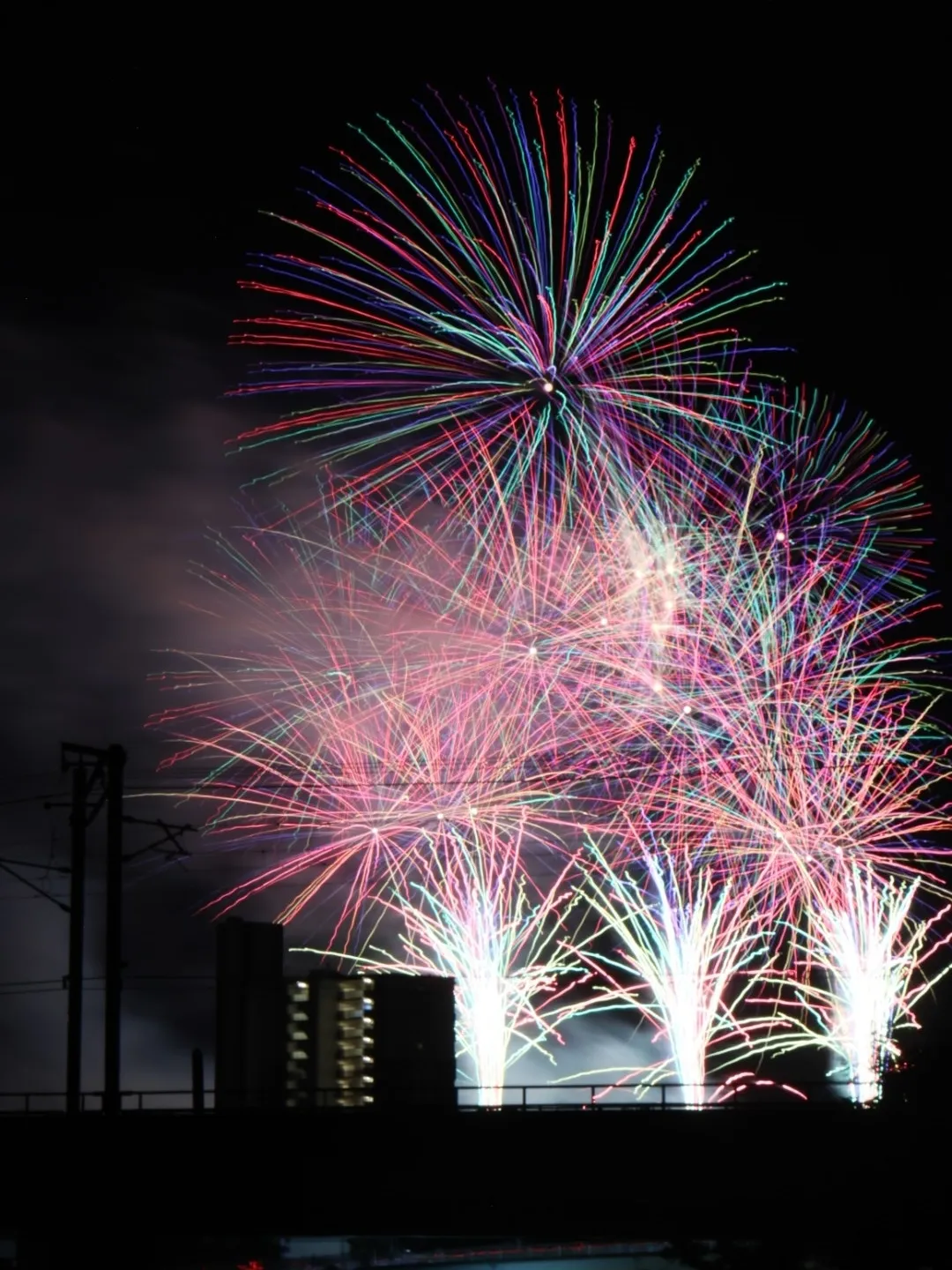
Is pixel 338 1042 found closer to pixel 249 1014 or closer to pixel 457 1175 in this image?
pixel 249 1014

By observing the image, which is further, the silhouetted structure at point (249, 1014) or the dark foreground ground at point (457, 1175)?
the silhouetted structure at point (249, 1014)

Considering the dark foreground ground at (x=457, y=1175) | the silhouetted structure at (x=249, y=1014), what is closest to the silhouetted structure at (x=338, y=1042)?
the silhouetted structure at (x=249, y=1014)

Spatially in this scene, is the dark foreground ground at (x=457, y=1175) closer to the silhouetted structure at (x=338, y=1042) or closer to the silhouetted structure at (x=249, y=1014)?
the silhouetted structure at (x=338, y=1042)

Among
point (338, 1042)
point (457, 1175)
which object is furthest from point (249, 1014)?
point (457, 1175)

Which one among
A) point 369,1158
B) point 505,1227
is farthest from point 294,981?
point 505,1227

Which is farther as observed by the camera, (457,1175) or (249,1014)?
(249,1014)

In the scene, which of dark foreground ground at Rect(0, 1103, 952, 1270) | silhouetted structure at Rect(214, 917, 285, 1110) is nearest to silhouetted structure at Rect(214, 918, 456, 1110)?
silhouetted structure at Rect(214, 917, 285, 1110)

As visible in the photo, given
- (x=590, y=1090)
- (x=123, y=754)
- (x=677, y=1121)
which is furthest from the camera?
(x=123, y=754)

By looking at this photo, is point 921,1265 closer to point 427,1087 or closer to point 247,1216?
point 427,1087

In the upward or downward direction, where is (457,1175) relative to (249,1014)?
downward
